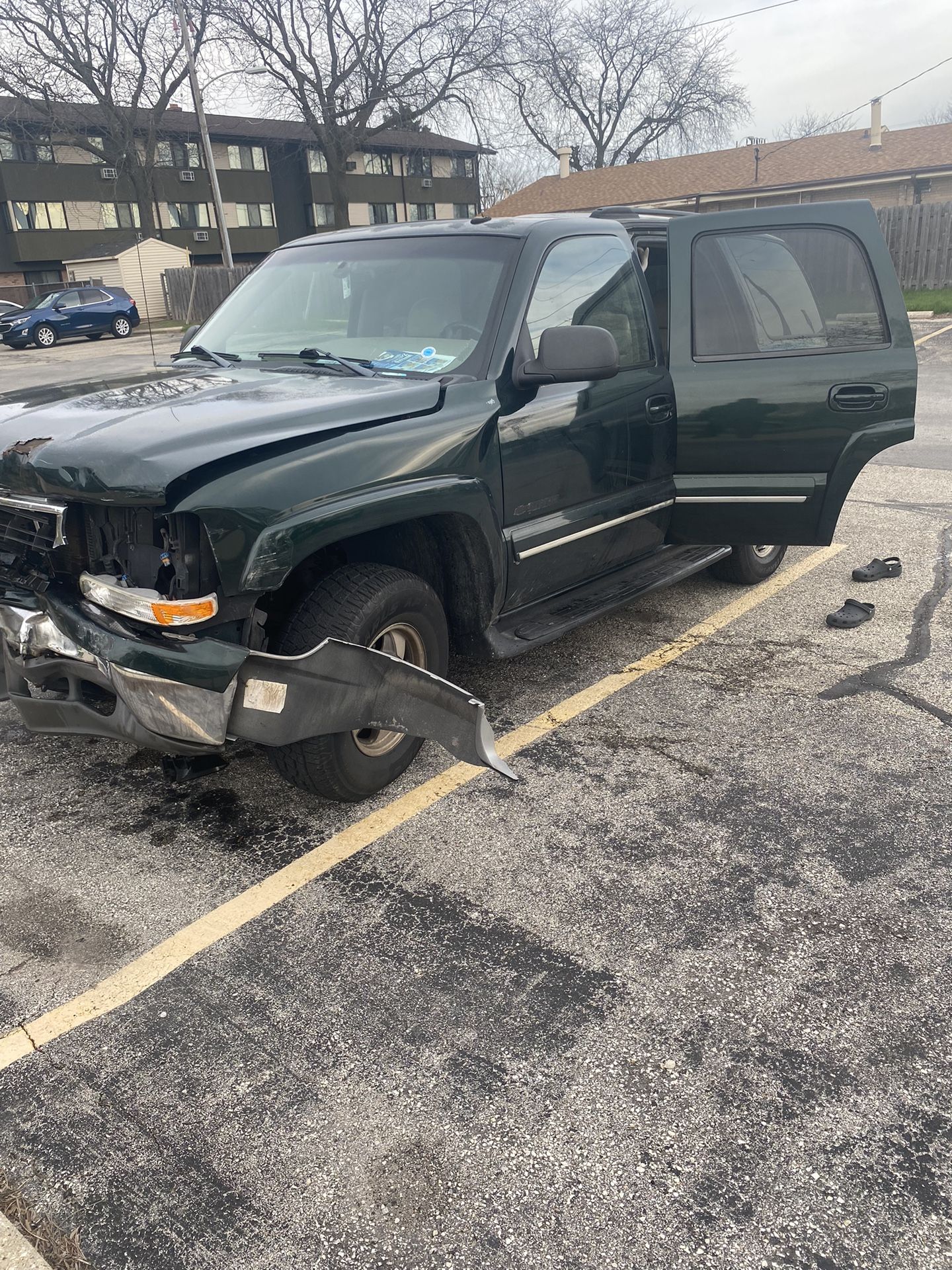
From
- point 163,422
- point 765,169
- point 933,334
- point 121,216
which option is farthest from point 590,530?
point 121,216

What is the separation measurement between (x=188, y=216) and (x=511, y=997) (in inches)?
2166

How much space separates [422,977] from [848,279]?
378 centimetres

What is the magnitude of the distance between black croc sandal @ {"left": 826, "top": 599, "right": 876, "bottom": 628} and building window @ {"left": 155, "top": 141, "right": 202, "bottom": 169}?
51611mm

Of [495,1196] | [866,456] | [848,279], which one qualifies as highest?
[848,279]

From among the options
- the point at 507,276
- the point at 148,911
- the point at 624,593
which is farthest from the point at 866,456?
the point at 148,911

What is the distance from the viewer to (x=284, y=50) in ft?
128

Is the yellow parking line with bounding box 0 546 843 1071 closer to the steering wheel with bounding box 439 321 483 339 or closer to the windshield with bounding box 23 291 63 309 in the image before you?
the steering wheel with bounding box 439 321 483 339

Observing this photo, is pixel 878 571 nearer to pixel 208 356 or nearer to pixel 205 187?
pixel 208 356

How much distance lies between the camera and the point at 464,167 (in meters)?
61.8

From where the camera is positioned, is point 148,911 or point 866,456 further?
point 866,456

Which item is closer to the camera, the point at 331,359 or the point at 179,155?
the point at 331,359

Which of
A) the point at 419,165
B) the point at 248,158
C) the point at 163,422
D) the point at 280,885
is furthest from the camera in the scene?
the point at 419,165

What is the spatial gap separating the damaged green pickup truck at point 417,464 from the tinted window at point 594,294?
0.02 m

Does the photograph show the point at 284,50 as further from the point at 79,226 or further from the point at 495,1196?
the point at 495,1196
